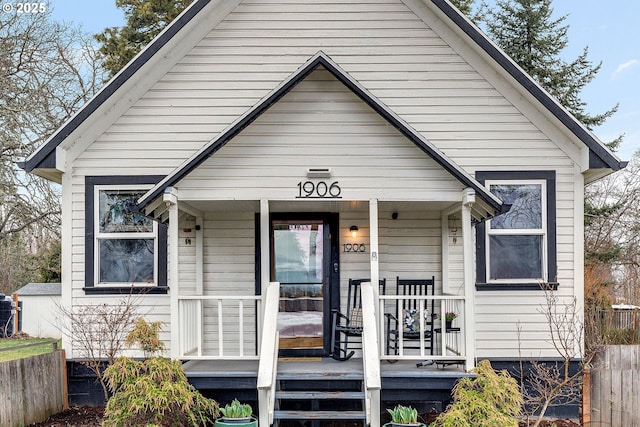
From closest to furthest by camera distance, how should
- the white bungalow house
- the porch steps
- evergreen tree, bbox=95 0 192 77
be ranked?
the porch steps
the white bungalow house
evergreen tree, bbox=95 0 192 77

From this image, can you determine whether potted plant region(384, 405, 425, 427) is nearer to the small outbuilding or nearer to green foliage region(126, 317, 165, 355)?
green foliage region(126, 317, 165, 355)

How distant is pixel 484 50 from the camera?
8.36 m

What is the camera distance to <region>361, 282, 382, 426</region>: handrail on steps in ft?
20.6

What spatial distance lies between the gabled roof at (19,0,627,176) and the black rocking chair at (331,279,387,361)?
11.3 ft

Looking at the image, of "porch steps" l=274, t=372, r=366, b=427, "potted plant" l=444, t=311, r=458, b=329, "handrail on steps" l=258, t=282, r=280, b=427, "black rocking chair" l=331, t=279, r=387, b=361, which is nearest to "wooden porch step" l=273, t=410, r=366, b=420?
"porch steps" l=274, t=372, r=366, b=427

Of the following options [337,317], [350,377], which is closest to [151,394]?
[350,377]

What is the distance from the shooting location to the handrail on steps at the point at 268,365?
6.34m

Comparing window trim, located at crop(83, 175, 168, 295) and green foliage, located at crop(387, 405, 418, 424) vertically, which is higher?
window trim, located at crop(83, 175, 168, 295)

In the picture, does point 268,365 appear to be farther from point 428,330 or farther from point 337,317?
point 428,330

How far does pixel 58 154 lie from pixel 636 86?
23.5 metres

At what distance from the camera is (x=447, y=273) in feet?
28.6

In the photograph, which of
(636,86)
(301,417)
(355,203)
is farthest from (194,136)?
(636,86)

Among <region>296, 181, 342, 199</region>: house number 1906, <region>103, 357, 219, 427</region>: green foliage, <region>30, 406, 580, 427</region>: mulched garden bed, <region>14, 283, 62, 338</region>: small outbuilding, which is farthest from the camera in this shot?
<region>14, 283, 62, 338</region>: small outbuilding

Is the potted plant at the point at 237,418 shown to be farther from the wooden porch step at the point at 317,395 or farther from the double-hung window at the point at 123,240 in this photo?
the double-hung window at the point at 123,240
